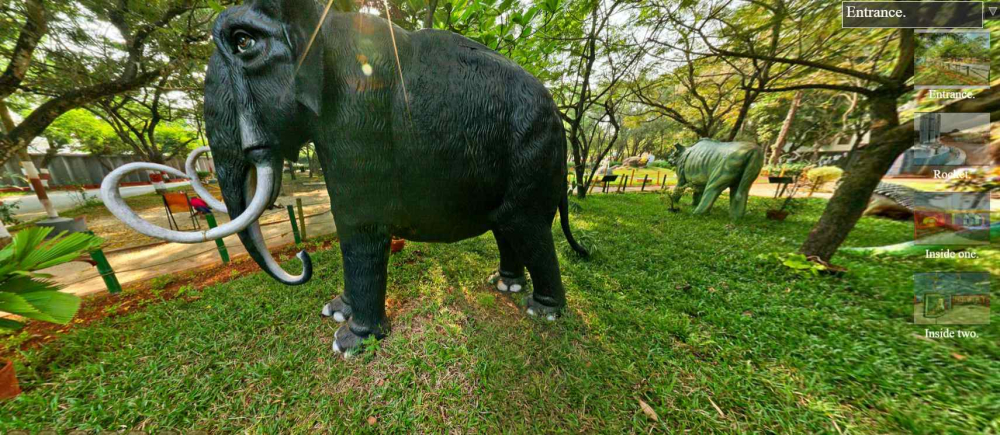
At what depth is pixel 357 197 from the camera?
153 centimetres

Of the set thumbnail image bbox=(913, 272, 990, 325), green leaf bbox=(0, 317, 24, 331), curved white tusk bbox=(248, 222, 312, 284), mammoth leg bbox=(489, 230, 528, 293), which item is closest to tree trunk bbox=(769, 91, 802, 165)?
thumbnail image bbox=(913, 272, 990, 325)

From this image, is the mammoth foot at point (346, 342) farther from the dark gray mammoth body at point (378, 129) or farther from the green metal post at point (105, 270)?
the green metal post at point (105, 270)

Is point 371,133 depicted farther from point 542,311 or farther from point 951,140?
point 951,140

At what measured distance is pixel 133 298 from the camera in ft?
8.38

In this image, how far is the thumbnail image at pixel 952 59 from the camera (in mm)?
2006

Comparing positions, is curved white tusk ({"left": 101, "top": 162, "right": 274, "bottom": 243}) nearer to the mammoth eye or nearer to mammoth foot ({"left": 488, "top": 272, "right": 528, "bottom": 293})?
the mammoth eye

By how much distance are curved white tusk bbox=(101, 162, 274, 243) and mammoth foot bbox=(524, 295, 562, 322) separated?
5.77 feet

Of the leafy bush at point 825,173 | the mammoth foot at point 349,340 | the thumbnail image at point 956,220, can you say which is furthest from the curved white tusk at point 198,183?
the leafy bush at point 825,173

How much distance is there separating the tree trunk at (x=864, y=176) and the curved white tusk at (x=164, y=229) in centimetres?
443

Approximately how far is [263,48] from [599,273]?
2972 mm

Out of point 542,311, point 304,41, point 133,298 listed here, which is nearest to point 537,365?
point 542,311

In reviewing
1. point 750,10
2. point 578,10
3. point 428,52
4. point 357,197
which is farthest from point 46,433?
point 750,10

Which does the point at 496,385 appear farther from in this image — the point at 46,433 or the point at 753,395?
the point at 46,433

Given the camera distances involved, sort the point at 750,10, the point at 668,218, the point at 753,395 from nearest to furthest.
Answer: the point at 753,395, the point at 750,10, the point at 668,218
